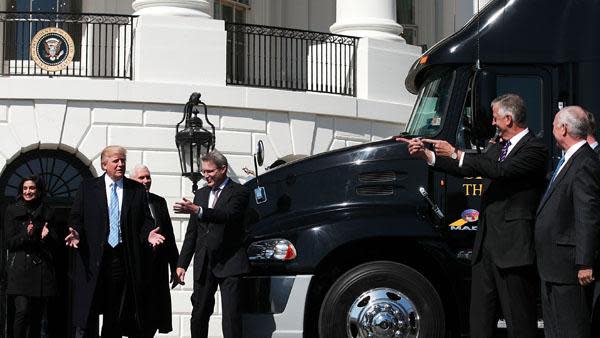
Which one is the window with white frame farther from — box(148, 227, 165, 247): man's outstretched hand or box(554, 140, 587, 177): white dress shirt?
box(554, 140, 587, 177): white dress shirt

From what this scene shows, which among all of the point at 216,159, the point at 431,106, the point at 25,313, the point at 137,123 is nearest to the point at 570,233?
the point at 431,106

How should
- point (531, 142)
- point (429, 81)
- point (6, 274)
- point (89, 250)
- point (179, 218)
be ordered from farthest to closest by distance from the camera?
point (179, 218)
point (6, 274)
point (429, 81)
point (89, 250)
point (531, 142)

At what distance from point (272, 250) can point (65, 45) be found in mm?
9361

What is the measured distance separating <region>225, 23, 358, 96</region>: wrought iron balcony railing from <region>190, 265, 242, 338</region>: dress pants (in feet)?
30.7

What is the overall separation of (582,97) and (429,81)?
159 centimetres

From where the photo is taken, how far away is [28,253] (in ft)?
46.6

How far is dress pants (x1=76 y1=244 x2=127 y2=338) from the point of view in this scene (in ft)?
38.9

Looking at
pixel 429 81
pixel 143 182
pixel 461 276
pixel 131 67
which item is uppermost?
pixel 131 67

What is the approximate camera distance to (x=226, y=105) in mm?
20594

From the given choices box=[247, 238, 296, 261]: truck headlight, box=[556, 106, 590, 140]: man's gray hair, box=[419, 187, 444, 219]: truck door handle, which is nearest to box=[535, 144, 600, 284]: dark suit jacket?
box=[556, 106, 590, 140]: man's gray hair

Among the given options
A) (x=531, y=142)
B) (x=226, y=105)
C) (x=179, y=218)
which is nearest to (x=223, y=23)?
(x=226, y=105)

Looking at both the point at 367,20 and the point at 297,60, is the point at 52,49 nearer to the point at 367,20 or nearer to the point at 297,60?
the point at 297,60

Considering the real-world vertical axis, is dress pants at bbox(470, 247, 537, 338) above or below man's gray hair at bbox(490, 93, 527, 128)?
below

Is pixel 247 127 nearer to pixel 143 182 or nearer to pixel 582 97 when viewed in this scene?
pixel 143 182
